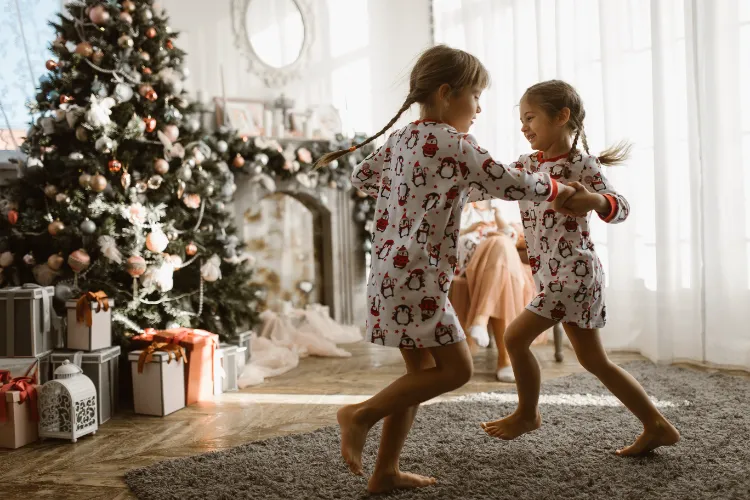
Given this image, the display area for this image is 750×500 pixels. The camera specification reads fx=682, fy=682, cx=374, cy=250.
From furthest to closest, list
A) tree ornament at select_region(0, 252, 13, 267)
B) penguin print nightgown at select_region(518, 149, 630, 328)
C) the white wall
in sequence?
Result: the white wall
tree ornament at select_region(0, 252, 13, 267)
penguin print nightgown at select_region(518, 149, 630, 328)

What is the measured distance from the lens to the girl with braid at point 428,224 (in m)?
1.55

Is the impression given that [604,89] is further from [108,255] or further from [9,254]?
[9,254]

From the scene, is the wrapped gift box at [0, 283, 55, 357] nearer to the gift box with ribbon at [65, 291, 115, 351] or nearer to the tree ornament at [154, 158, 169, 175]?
the gift box with ribbon at [65, 291, 115, 351]

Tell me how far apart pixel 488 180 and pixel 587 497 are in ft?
2.66

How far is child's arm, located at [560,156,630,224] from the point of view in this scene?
5.62ft

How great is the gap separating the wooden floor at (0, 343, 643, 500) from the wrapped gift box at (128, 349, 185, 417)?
5 centimetres

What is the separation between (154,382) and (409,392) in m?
1.51

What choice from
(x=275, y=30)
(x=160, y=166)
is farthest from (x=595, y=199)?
(x=275, y=30)

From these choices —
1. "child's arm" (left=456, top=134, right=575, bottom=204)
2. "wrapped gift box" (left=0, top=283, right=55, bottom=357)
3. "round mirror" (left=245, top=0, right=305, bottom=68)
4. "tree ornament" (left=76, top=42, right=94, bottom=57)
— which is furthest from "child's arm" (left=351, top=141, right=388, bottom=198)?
"round mirror" (left=245, top=0, right=305, bottom=68)

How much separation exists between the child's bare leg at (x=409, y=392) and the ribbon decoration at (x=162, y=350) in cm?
139

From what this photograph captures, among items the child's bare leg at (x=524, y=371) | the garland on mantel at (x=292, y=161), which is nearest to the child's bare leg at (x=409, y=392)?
the child's bare leg at (x=524, y=371)

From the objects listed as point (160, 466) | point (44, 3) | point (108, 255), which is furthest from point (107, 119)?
point (160, 466)

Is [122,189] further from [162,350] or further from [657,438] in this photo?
[657,438]

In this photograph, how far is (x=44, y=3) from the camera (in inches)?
151
